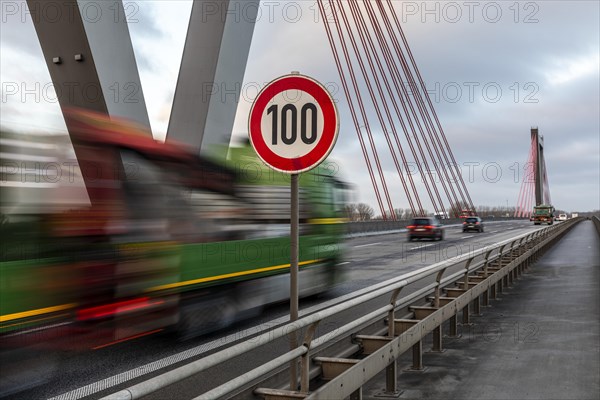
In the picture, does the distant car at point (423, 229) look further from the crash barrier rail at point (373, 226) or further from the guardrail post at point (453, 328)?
the guardrail post at point (453, 328)

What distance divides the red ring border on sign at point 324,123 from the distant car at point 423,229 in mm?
28925

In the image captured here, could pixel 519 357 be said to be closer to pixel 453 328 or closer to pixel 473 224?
pixel 453 328

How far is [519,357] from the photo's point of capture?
6.94 meters

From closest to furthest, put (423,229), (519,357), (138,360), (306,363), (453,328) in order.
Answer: (306,363) → (138,360) → (519,357) → (453,328) → (423,229)

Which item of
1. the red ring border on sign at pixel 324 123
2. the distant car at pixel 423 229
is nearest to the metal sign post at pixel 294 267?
the red ring border on sign at pixel 324 123

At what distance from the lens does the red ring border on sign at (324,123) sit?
3988 millimetres

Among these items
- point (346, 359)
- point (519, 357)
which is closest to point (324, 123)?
point (346, 359)

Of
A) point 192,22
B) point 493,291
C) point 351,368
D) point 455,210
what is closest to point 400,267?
point 493,291

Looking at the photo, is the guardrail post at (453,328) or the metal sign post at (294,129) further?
the guardrail post at (453,328)

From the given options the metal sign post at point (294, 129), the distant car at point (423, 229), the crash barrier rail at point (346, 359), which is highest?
the metal sign post at point (294, 129)

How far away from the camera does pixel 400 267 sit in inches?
690

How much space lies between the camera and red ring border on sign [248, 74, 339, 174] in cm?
399

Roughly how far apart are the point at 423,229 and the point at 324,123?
95.4 feet

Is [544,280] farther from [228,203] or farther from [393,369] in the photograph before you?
[393,369]
